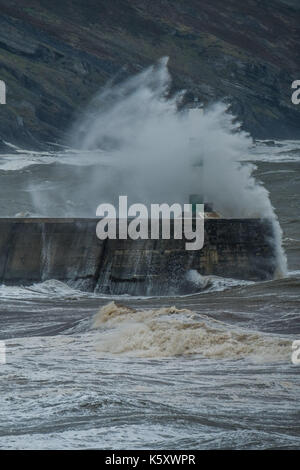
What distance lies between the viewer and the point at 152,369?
14.5 meters

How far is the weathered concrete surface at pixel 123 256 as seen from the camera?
23156 millimetres

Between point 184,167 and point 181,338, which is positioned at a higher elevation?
point 184,167

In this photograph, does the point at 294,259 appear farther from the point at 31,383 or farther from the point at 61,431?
the point at 61,431

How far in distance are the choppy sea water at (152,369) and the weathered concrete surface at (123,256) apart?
45cm

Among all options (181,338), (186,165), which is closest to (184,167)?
(186,165)

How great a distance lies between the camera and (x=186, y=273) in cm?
2319

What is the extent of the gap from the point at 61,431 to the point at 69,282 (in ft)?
41.0

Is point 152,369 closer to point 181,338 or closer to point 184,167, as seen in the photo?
point 181,338

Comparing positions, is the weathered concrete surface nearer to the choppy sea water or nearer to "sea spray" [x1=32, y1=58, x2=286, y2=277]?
the choppy sea water

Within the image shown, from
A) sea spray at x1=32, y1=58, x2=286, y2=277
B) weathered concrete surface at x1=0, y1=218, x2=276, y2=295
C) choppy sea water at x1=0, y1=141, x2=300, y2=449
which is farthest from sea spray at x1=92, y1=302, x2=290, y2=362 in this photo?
sea spray at x1=32, y1=58, x2=286, y2=277

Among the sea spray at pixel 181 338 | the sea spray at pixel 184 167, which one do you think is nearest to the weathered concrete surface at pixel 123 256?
the sea spray at pixel 184 167

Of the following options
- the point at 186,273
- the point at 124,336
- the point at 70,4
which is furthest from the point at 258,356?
the point at 70,4

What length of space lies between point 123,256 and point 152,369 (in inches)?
358

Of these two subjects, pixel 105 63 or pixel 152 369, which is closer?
pixel 152 369
